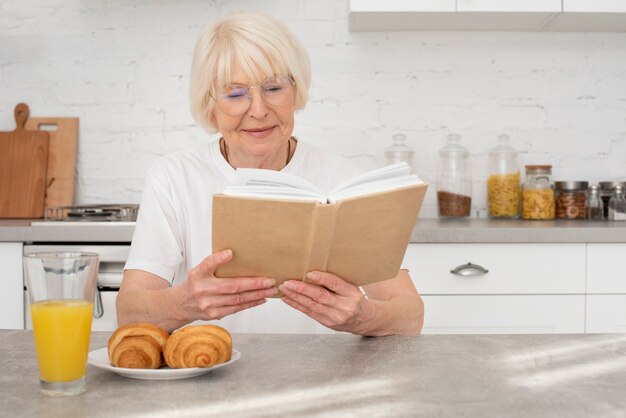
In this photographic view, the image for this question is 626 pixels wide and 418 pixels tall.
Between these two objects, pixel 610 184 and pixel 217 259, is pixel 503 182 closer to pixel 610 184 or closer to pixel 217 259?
pixel 610 184

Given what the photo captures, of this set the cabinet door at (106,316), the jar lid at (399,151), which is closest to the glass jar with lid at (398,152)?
the jar lid at (399,151)

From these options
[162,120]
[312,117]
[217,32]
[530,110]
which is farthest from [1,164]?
[530,110]

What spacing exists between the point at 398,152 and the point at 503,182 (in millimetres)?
428

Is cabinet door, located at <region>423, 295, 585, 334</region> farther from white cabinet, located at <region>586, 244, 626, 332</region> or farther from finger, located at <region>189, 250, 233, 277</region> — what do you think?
finger, located at <region>189, 250, 233, 277</region>

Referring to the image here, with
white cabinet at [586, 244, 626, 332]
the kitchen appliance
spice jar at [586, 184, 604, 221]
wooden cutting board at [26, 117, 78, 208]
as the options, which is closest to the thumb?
the kitchen appliance

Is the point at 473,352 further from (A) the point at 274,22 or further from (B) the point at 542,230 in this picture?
(B) the point at 542,230

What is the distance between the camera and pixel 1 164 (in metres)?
3.01

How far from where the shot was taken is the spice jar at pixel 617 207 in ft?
9.44

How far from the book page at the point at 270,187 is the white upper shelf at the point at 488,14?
1.79m

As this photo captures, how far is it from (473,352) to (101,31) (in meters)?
2.44

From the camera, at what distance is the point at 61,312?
906 millimetres

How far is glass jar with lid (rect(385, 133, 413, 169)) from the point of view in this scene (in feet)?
9.93

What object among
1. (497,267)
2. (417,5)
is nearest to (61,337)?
(497,267)

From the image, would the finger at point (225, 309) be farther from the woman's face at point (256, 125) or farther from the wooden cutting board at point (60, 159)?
the wooden cutting board at point (60, 159)
